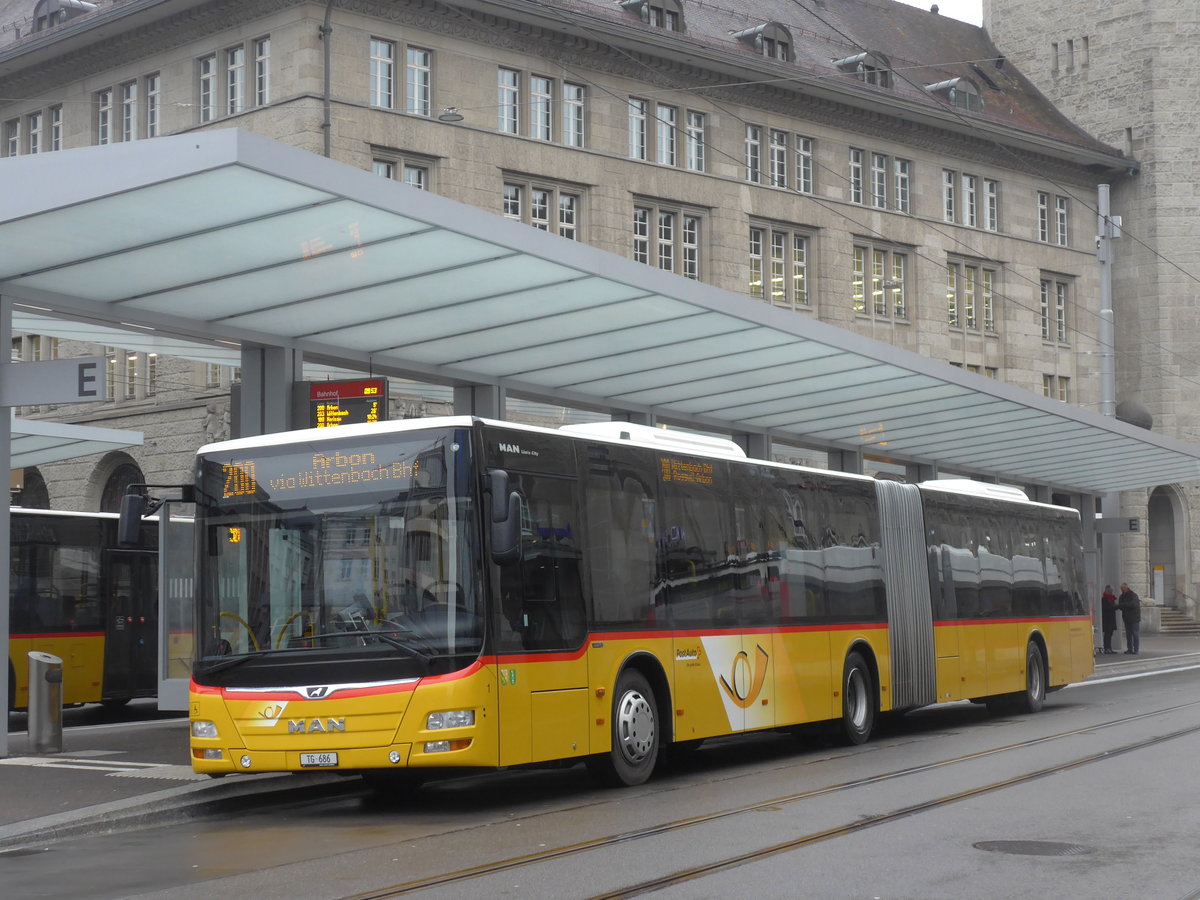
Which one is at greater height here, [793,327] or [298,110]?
[298,110]

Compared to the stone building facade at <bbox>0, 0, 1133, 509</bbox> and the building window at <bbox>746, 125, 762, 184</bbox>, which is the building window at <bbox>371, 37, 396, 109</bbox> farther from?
the building window at <bbox>746, 125, 762, 184</bbox>

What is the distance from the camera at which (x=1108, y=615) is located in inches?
1628

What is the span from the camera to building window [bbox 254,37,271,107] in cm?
3903

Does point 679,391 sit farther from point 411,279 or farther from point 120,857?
point 120,857

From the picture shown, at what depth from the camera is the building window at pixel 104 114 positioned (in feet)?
139

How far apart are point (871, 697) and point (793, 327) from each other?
13.7 ft

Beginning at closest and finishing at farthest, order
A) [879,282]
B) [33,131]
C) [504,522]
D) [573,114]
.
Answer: [504,522], [573,114], [33,131], [879,282]

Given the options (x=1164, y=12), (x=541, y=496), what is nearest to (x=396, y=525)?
(x=541, y=496)

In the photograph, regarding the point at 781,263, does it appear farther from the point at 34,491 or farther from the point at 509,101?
the point at 34,491

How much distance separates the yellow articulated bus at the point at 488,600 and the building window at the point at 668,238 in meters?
28.4

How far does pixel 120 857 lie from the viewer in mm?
9820

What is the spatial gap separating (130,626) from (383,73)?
768 inches

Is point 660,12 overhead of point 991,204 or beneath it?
overhead

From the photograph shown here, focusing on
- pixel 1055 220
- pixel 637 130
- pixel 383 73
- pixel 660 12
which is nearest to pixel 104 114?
pixel 383 73
